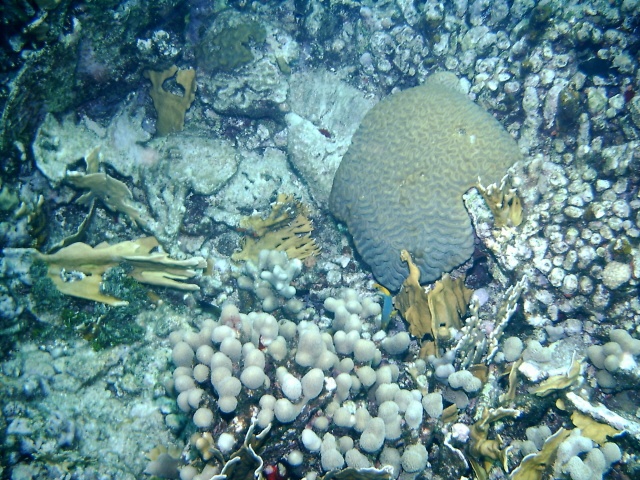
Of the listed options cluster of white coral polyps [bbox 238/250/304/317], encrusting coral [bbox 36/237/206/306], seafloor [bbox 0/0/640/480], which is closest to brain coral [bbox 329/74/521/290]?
seafloor [bbox 0/0/640/480]

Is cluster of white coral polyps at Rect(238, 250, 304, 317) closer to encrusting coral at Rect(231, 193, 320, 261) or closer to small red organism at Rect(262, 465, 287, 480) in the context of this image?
encrusting coral at Rect(231, 193, 320, 261)

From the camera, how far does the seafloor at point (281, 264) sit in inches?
114

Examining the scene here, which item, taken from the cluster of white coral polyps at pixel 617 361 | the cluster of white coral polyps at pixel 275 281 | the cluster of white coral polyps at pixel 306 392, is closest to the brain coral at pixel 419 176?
the cluster of white coral polyps at pixel 275 281

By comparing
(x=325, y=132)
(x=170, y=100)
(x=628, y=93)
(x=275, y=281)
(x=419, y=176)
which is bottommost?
(x=275, y=281)

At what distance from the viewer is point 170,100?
207 inches

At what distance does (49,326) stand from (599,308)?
5568mm

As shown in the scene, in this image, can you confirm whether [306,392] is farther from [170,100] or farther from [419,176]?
[170,100]

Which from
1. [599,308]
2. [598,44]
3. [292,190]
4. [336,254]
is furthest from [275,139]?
[599,308]

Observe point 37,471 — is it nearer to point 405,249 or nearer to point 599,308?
point 405,249

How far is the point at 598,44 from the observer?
4434 millimetres

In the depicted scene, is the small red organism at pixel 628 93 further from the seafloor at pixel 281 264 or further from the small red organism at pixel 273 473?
the small red organism at pixel 273 473

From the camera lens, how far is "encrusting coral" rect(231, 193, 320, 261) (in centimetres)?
496

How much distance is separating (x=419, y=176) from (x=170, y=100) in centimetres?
364

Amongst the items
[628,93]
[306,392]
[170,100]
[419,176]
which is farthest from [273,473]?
[628,93]
